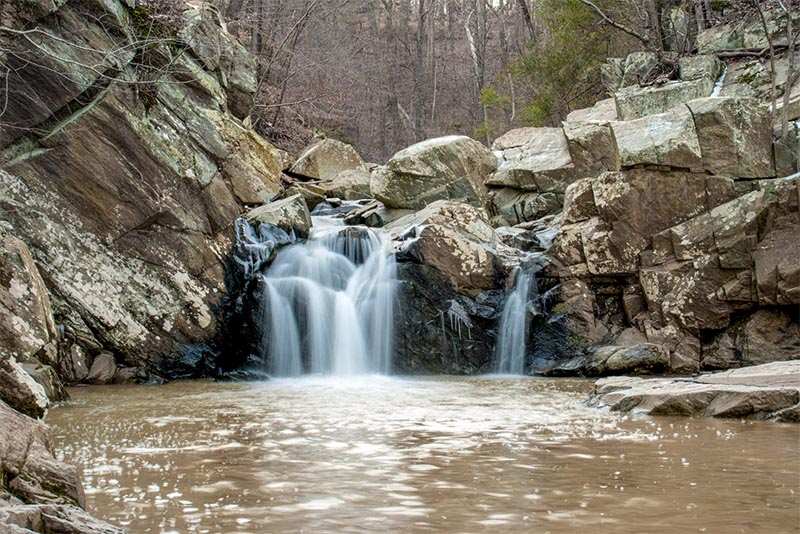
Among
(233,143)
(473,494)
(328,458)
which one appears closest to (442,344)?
(233,143)

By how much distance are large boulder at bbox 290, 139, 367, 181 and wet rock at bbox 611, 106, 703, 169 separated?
24.9ft

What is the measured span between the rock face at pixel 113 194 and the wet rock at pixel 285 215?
405 millimetres

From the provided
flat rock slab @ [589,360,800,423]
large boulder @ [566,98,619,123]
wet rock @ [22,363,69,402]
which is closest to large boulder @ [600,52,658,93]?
large boulder @ [566,98,619,123]

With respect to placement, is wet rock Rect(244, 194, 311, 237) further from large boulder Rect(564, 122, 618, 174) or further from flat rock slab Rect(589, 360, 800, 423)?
flat rock slab Rect(589, 360, 800, 423)

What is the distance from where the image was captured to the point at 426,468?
4.24 meters

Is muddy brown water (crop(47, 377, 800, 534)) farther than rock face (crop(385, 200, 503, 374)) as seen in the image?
No

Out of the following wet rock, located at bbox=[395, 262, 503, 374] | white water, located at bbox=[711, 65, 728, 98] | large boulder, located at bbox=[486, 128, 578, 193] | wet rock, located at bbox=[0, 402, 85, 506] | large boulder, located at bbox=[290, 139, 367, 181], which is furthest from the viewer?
large boulder, located at bbox=[290, 139, 367, 181]

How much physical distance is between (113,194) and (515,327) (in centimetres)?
625

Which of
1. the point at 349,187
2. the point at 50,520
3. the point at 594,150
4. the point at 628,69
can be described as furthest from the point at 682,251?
the point at 50,520

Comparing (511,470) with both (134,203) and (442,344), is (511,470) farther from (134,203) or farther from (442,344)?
(134,203)

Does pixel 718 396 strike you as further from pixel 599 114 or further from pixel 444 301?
pixel 599 114

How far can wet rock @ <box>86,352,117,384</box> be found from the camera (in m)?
9.74

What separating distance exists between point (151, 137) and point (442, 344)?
211 inches

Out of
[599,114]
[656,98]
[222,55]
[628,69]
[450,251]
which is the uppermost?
[628,69]
